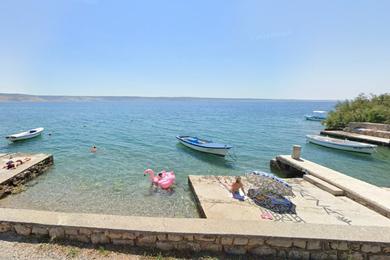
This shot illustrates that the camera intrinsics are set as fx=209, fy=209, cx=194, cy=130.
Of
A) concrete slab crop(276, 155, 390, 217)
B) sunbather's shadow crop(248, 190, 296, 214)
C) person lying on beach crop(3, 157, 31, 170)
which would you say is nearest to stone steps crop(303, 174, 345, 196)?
concrete slab crop(276, 155, 390, 217)

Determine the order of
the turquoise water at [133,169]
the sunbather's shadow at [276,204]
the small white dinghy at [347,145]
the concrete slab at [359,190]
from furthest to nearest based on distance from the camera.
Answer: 1. the small white dinghy at [347,145]
2. the turquoise water at [133,169]
3. the concrete slab at [359,190]
4. the sunbather's shadow at [276,204]

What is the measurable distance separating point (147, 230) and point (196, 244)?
105cm

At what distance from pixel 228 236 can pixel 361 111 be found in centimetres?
3332

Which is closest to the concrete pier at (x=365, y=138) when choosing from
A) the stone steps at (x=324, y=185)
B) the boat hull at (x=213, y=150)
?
the boat hull at (x=213, y=150)

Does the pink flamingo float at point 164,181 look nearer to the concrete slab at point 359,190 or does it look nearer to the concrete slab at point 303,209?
the concrete slab at point 303,209

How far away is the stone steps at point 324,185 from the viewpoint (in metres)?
8.50

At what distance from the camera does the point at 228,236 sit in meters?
4.21

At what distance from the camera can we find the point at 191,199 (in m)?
9.16

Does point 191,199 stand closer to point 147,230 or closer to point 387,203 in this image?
point 147,230

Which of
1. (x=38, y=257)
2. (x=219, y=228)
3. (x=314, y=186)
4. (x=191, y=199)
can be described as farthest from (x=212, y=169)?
(x=38, y=257)

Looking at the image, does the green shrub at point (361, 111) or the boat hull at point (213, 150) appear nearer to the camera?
the boat hull at point (213, 150)

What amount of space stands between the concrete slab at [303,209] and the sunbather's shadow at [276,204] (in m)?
0.14

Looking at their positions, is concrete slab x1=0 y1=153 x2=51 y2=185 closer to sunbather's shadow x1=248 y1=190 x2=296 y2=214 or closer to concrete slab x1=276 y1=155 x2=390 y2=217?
sunbather's shadow x1=248 y1=190 x2=296 y2=214

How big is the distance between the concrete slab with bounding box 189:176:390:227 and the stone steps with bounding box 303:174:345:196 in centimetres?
20
